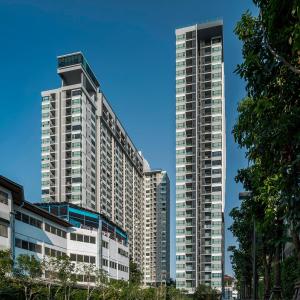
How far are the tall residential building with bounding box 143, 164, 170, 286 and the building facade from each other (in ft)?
301

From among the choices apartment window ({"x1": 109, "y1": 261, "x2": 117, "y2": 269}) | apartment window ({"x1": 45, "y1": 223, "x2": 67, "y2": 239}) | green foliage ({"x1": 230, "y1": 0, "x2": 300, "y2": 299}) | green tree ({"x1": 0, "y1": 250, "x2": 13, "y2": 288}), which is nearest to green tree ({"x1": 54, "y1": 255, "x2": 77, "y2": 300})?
green tree ({"x1": 0, "y1": 250, "x2": 13, "y2": 288})

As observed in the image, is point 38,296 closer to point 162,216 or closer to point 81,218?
point 81,218

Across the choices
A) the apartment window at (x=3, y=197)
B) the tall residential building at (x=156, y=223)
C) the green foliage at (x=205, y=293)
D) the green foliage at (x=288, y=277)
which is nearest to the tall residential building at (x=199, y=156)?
the green foliage at (x=205, y=293)

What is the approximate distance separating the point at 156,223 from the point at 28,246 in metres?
136

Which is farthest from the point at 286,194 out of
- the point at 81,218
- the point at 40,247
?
the point at 81,218

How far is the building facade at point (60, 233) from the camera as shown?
47.4 m

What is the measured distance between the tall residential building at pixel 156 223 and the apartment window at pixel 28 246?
12737cm

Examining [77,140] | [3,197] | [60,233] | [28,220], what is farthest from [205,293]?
[3,197]

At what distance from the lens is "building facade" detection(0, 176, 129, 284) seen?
1866 inches

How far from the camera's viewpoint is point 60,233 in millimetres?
66125

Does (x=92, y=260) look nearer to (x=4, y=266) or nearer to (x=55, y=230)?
(x=55, y=230)

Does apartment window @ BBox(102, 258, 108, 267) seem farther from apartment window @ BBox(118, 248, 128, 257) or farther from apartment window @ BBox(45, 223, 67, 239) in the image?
apartment window @ BBox(45, 223, 67, 239)

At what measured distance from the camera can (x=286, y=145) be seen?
8.76 m

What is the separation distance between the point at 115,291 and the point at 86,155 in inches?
2304
